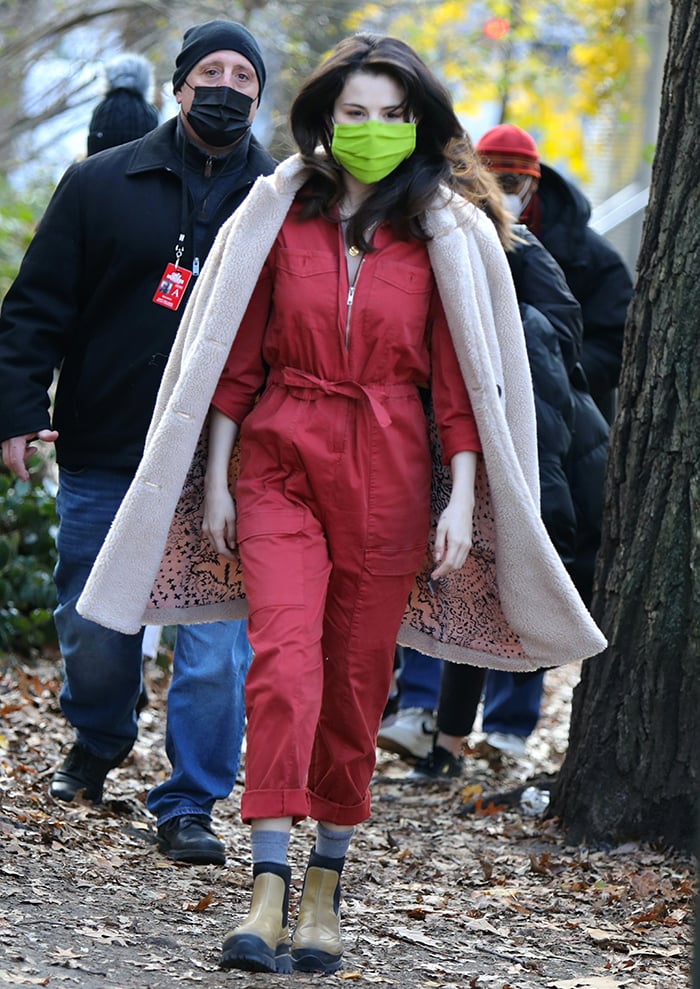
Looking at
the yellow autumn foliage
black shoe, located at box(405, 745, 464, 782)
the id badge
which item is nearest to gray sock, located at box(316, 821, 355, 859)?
the id badge

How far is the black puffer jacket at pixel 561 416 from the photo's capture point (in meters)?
5.45

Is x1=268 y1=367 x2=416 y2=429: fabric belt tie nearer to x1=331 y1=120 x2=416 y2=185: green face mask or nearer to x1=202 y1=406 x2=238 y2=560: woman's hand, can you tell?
x1=202 y1=406 x2=238 y2=560: woman's hand

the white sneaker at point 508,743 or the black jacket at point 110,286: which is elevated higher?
the black jacket at point 110,286

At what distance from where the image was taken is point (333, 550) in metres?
3.75

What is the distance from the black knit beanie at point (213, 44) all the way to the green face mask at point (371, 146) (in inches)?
42.8

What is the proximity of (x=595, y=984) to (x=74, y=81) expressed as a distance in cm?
1144

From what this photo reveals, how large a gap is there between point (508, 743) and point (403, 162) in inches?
146

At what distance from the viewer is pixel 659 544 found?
5.07 meters

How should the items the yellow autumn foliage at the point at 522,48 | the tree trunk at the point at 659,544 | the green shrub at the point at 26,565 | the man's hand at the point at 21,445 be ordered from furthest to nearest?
the yellow autumn foliage at the point at 522,48 → the green shrub at the point at 26,565 → the tree trunk at the point at 659,544 → the man's hand at the point at 21,445

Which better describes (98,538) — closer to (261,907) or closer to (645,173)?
(261,907)

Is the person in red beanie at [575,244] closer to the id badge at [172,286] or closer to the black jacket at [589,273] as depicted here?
the black jacket at [589,273]

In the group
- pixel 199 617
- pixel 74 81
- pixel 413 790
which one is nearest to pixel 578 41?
pixel 74 81

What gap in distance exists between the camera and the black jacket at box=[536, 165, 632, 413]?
6.41 meters

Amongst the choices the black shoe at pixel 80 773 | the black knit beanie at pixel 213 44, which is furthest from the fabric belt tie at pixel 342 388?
the black shoe at pixel 80 773
